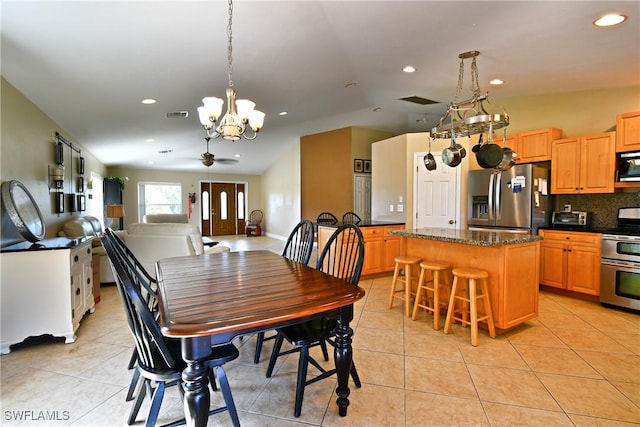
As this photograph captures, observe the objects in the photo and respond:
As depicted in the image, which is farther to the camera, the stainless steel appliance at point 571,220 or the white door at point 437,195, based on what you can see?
the white door at point 437,195

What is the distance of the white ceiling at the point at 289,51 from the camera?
2248 mm

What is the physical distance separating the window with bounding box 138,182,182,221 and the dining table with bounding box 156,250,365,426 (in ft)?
30.7

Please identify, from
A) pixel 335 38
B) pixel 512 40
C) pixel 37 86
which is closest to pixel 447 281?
pixel 512 40

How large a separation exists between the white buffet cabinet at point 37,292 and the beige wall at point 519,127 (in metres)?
4.71

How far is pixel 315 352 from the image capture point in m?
2.53

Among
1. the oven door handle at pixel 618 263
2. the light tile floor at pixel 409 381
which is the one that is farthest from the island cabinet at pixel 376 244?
the oven door handle at pixel 618 263

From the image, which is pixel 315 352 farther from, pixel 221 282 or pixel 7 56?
pixel 7 56

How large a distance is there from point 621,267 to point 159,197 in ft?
37.5

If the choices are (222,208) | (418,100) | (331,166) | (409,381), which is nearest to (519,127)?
(418,100)

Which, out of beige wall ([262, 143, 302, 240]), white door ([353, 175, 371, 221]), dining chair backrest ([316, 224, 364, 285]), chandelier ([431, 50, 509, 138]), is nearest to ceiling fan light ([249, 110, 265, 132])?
dining chair backrest ([316, 224, 364, 285])

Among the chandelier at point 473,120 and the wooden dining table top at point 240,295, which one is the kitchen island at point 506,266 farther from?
the wooden dining table top at point 240,295

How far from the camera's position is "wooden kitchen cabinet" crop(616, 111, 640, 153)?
3.42 m

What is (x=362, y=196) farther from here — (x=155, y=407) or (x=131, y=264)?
(x=155, y=407)

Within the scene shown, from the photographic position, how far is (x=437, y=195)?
5.22 metres
